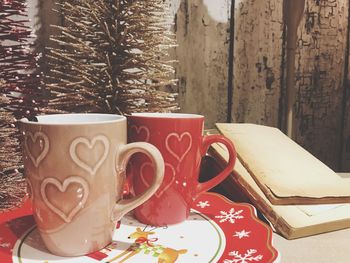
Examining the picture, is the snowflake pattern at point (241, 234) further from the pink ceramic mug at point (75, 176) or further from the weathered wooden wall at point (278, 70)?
the weathered wooden wall at point (278, 70)

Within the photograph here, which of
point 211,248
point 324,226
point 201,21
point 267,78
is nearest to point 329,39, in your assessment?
point 267,78

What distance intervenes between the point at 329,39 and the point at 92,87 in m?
0.59

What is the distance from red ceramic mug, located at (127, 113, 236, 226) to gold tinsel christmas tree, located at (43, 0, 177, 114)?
20cm

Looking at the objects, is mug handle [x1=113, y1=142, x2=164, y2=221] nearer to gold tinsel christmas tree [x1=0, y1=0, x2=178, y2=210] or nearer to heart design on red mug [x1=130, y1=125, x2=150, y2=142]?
heart design on red mug [x1=130, y1=125, x2=150, y2=142]

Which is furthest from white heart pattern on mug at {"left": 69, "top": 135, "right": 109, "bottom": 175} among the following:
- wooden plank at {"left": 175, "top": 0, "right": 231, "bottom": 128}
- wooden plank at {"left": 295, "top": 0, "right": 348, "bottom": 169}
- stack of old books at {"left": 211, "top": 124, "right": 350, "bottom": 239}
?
wooden plank at {"left": 295, "top": 0, "right": 348, "bottom": 169}

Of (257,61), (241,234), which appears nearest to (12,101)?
(241,234)

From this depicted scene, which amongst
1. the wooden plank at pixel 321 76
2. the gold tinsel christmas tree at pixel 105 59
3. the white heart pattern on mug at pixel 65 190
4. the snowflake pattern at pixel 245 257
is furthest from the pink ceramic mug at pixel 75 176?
the wooden plank at pixel 321 76

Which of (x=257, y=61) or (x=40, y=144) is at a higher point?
(x=257, y=61)

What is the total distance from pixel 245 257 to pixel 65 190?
0.19 meters

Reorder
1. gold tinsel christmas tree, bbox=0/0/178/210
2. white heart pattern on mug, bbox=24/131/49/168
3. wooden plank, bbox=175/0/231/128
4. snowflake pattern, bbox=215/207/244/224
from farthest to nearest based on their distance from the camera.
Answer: wooden plank, bbox=175/0/231/128
gold tinsel christmas tree, bbox=0/0/178/210
snowflake pattern, bbox=215/207/244/224
white heart pattern on mug, bbox=24/131/49/168

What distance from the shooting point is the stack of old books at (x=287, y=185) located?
19.0 inches

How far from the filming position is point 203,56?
879 millimetres

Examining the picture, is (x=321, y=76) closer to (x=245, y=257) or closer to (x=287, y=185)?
(x=287, y=185)

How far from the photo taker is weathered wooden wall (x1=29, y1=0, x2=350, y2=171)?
0.87 metres
